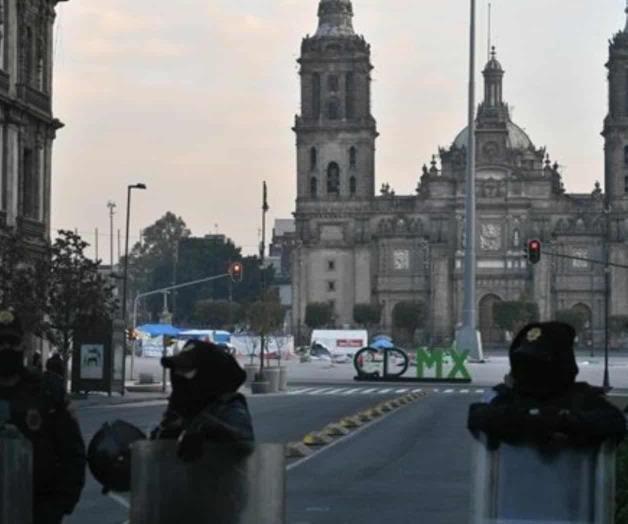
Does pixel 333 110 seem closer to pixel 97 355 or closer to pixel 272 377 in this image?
pixel 272 377

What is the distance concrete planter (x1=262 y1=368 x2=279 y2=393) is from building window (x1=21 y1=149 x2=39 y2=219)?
10408 millimetres

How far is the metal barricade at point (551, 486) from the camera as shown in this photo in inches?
296

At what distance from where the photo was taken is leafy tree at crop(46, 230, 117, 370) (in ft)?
166

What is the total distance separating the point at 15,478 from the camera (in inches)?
322

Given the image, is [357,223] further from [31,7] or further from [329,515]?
[329,515]

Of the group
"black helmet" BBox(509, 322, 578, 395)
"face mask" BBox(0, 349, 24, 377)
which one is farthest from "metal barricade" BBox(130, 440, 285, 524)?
"face mask" BBox(0, 349, 24, 377)

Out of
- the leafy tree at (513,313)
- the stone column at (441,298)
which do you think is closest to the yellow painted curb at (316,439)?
the leafy tree at (513,313)

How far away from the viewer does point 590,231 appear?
562 feet

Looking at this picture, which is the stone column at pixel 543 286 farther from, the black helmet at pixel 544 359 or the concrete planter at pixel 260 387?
the black helmet at pixel 544 359

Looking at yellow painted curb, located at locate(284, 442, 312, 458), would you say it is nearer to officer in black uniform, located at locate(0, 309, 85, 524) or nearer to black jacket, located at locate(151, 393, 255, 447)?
officer in black uniform, located at locate(0, 309, 85, 524)

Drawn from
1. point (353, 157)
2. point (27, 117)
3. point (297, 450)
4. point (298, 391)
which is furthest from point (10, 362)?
point (353, 157)

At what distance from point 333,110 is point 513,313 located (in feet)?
77.2

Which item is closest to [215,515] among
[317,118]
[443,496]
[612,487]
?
[612,487]

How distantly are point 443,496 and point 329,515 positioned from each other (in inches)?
115
